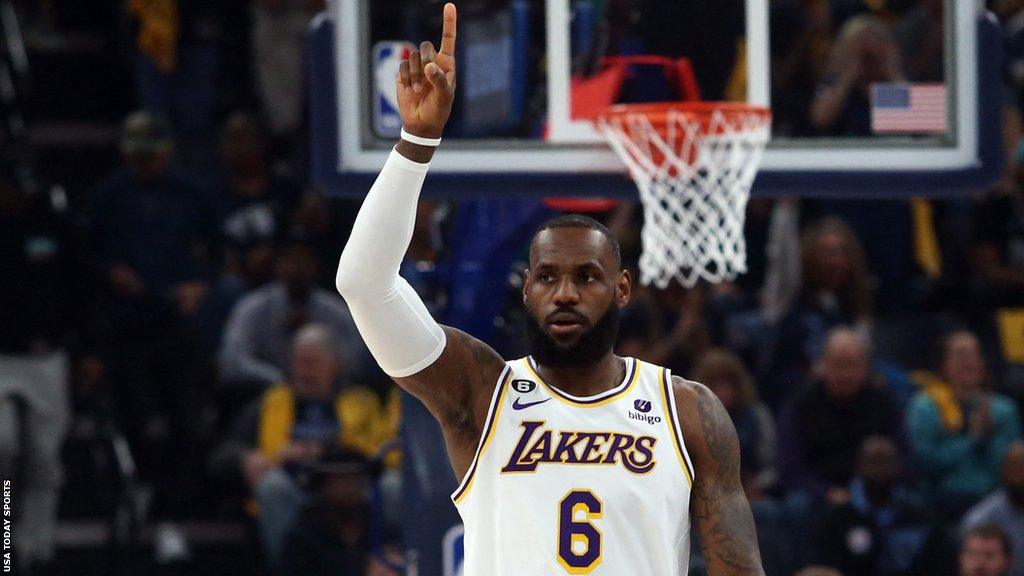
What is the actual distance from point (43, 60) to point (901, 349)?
5.80 m

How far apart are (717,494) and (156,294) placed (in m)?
5.80

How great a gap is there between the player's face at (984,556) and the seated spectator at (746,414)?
1.00m

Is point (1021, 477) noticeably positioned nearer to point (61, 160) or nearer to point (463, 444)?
point (463, 444)

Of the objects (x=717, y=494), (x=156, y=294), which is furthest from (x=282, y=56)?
(x=717, y=494)

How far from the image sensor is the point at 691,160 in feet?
18.5

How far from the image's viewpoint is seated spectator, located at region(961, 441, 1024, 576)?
26.0ft

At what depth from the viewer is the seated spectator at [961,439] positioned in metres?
8.33

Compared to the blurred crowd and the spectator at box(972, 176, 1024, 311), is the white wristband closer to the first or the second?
the blurred crowd

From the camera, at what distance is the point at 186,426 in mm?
9086

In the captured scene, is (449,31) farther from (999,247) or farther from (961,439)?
(999,247)

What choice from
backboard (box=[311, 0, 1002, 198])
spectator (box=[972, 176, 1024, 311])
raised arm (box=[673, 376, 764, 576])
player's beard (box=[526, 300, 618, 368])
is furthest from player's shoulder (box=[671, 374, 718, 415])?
spectator (box=[972, 176, 1024, 311])

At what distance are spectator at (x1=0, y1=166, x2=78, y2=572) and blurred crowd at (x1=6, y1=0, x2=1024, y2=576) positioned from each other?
0.04ft

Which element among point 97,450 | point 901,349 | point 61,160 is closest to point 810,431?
point 901,349

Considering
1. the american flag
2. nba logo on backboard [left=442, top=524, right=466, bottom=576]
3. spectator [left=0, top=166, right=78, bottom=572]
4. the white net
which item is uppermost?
the american flag
